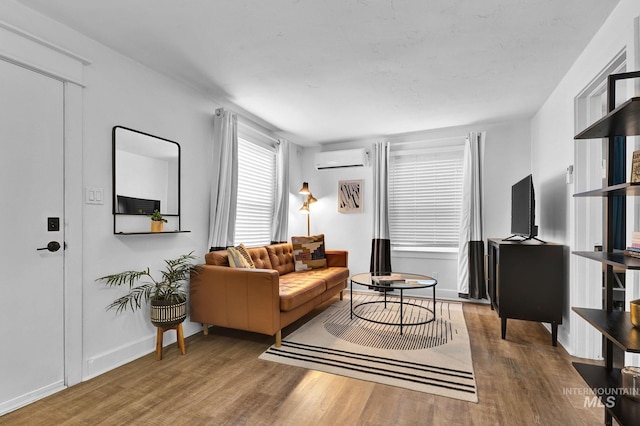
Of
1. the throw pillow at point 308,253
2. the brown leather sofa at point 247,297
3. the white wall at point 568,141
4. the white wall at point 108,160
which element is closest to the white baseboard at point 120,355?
the white wall at point 108,160

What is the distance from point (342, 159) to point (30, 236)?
403 cm

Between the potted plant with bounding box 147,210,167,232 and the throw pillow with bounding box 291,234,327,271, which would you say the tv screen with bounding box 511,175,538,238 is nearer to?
the throw pillow with bounding box 291,234,327,271

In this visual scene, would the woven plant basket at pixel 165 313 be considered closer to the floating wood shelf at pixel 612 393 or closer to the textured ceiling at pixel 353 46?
the textured ceiling at pixel 353 46

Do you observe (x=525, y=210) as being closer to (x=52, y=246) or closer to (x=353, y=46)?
(x=353, y=46)

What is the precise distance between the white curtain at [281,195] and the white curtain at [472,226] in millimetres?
2555

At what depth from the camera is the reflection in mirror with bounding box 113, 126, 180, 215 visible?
2.58 m

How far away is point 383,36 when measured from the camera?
2332 mm

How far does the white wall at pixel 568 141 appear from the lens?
1988mm

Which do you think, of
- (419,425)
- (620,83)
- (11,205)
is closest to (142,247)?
(11,205)

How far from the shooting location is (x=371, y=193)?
5.21 m

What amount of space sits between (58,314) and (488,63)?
385 centimetres

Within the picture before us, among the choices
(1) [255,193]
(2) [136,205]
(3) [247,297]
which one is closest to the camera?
(2) [136,205]

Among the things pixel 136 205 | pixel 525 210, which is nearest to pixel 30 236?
pixel 136 205

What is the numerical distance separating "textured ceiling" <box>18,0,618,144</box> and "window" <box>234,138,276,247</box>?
0.72m
